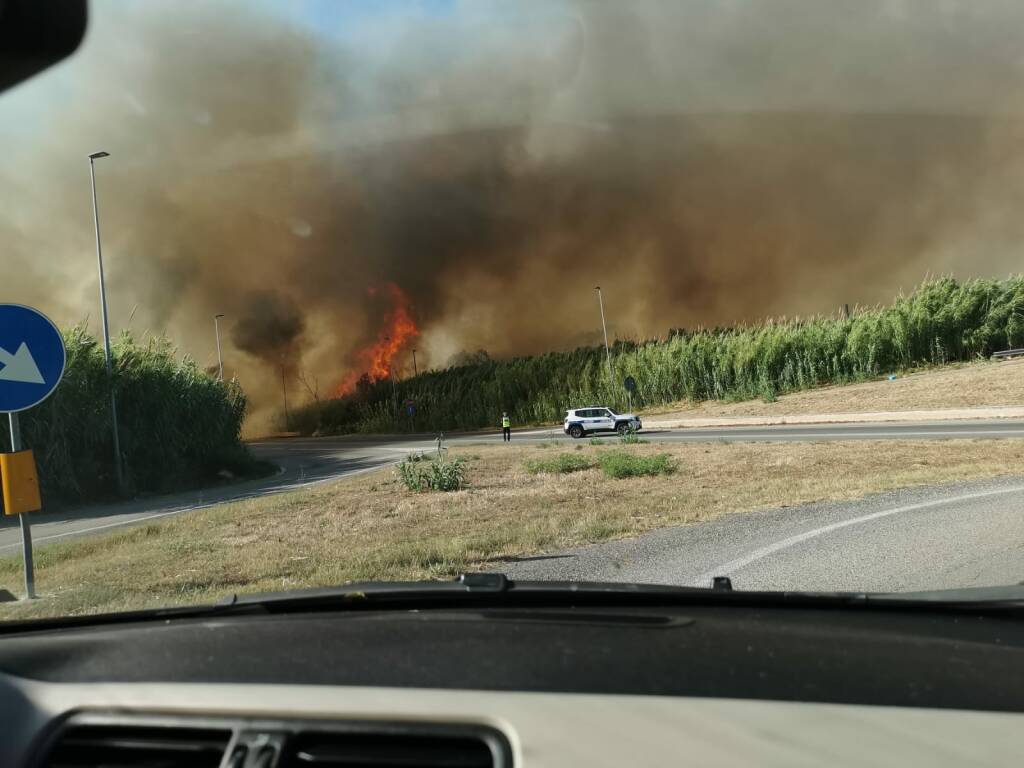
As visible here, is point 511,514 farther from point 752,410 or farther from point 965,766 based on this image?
point 752,410

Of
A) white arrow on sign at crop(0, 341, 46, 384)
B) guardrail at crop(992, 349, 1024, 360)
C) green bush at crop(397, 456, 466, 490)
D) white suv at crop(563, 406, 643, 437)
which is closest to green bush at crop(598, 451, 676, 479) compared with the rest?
green bush at crop(397, 456, 466, 490)

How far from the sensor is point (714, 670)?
5.41 feet

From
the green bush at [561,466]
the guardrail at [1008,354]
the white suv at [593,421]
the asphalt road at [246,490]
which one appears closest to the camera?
the asphalt road at [246,490]

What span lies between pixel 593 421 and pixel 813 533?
29.3 m

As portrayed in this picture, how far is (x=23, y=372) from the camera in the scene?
686cm

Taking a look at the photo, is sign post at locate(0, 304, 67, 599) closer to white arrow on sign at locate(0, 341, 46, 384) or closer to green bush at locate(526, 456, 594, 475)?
white arrow on sign at locate(0, 341, 46, 384)

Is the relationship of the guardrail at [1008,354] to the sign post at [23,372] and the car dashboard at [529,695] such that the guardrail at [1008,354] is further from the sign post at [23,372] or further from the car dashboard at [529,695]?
the car dashboard at [529,695]

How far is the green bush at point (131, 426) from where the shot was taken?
23.0 m

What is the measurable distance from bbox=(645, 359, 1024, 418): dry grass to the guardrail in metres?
1.04

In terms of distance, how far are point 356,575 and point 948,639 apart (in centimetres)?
607

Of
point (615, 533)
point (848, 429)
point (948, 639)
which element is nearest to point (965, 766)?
point (948, 639)

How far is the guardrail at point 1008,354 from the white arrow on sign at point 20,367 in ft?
150

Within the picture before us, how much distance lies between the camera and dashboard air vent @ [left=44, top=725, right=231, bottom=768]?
62.9 inches

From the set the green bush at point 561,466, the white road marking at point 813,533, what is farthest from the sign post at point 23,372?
the green bush at point 561,466
